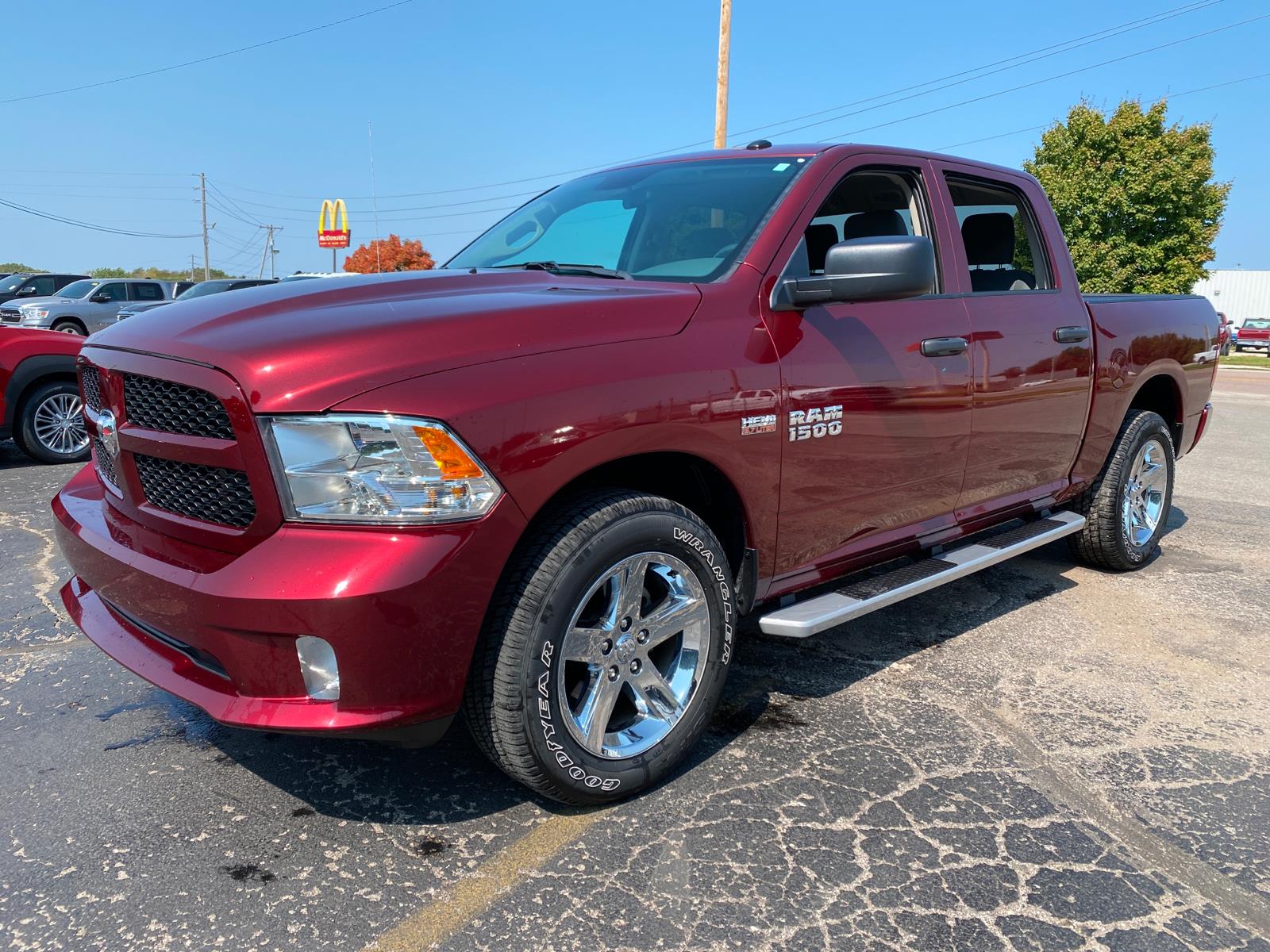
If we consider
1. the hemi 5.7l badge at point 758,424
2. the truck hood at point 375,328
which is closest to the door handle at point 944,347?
the hemi 5.7l badge at point 758,424

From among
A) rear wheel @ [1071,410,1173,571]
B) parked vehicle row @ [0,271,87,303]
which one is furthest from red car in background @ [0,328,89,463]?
parked vehicle row @ [0,271,87,303]

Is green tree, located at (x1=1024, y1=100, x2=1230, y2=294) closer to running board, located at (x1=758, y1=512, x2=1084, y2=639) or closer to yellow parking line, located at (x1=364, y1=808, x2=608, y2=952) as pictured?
running board, located at (x1=758, y1=512, x2=1084, y2=639)

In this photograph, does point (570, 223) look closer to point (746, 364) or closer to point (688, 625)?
point (746, 364)

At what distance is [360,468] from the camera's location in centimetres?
211

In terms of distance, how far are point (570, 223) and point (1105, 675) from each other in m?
2.69

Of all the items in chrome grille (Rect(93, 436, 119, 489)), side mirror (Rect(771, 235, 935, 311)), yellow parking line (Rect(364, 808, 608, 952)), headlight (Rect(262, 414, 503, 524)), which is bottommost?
yellow parking line (Rect(364, 808, 608, 952))

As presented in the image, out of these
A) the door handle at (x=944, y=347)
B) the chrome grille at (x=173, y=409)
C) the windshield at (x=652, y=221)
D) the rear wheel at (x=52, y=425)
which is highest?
the windshield at (x=652, y=221)

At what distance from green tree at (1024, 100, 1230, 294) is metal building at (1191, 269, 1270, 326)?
29634mm

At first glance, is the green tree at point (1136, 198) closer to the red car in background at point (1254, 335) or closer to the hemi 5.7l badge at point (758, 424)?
the red car in background at point (1254, 335)

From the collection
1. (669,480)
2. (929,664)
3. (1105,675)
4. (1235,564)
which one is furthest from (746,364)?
(1235,564)

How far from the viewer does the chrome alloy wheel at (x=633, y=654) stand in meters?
2.50

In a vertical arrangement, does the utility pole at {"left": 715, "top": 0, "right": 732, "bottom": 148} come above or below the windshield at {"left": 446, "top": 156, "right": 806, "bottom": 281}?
above

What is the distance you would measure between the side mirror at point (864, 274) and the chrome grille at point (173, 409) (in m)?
1.58

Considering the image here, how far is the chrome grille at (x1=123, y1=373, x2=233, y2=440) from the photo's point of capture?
2215 mm
